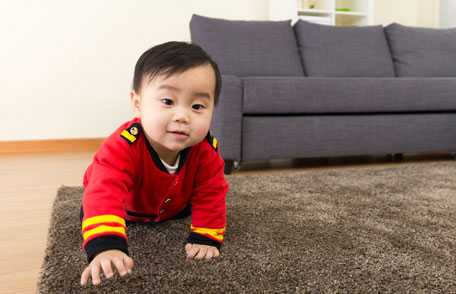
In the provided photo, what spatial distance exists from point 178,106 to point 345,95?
4.88ft

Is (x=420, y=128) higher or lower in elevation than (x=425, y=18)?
lower

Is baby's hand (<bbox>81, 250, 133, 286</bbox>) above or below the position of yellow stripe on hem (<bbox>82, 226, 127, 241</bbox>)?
below

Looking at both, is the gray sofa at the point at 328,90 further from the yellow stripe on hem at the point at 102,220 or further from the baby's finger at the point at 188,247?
the yellow stripe on hem at the point at 102,220

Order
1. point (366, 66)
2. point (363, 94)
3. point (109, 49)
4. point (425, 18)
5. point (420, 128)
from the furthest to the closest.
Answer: point (425, 18) < point (109, 49) < point (366, 66) < point (420, 128) < point (363, 94)

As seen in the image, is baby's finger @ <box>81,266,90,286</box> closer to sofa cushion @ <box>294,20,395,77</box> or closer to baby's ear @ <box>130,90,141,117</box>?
baby's ear @ <box>130,90,141,117</box>

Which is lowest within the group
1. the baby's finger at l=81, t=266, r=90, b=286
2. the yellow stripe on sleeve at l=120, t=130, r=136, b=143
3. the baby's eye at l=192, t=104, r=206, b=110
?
the baby's finger at l=81, t=266, r=90, b=286

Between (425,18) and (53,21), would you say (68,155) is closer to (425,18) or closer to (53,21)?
(53,21)

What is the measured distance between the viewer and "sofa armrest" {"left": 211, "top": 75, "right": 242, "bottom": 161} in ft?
6.01

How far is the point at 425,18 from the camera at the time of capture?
3.96m

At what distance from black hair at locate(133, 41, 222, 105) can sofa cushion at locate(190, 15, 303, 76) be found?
1.61 metres

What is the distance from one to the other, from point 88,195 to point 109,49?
2.40 metres

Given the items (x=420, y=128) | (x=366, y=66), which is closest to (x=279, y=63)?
(x=366, y=66)

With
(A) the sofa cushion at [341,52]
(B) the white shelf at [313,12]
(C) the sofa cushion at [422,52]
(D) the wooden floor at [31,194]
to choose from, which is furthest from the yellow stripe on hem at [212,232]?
(B) the white shelf at [313,12]

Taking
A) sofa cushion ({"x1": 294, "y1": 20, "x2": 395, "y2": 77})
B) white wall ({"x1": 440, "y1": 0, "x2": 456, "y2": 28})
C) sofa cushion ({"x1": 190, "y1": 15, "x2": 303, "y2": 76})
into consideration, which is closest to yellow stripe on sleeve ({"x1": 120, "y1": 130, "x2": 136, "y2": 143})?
sofa cushion ({"x1": 190, "y1": 15, "x2": 303, "y2": 76})
